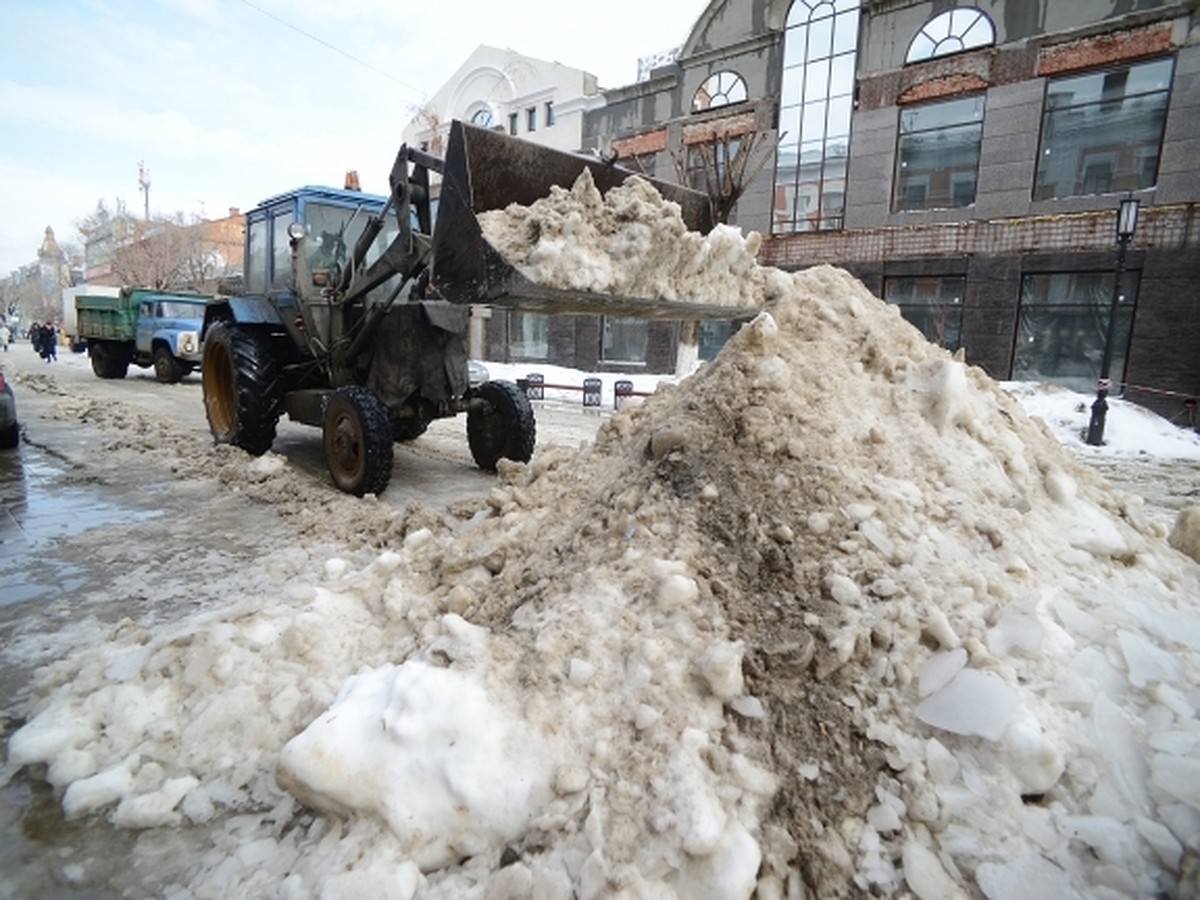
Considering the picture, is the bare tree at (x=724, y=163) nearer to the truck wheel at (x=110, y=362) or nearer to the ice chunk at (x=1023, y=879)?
the ice chunk at (x=1023, y=879)

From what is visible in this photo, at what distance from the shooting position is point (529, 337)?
2350 cm

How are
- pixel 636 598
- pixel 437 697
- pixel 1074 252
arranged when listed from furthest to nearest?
pixel 1074 252
pixel 636 598
pixel 437 697

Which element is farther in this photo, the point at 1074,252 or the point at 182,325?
the point at 182,325

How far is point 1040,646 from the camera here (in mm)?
1958

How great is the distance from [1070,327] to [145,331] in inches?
838

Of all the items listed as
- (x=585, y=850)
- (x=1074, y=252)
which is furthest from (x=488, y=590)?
(x=1074, y=252)

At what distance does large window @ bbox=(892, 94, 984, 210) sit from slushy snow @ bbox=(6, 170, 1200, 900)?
14.8m

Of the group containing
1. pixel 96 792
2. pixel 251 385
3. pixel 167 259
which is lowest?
pixel 96 792

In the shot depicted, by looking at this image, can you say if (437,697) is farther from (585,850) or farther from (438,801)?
(585,850)

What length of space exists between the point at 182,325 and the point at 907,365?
16856mm

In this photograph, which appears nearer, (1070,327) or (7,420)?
(7,420)

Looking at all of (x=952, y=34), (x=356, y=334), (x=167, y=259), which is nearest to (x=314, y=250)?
(x=356, y=334)

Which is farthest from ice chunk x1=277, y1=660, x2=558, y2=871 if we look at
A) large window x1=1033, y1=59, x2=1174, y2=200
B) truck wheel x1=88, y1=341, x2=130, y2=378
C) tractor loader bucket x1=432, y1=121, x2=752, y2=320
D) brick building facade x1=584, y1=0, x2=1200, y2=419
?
truck wheel x1=88, y1=341, x2=130, y2=378

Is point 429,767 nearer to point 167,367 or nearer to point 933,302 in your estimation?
point 933,302
